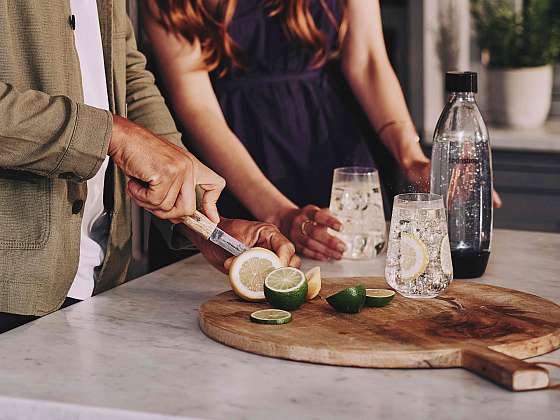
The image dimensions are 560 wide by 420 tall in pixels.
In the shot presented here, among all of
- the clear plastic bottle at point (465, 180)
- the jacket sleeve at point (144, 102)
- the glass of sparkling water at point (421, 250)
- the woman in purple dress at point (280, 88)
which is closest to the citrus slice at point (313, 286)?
the glass of sparkling water at point (421, 250)

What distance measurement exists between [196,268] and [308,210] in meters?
0.27

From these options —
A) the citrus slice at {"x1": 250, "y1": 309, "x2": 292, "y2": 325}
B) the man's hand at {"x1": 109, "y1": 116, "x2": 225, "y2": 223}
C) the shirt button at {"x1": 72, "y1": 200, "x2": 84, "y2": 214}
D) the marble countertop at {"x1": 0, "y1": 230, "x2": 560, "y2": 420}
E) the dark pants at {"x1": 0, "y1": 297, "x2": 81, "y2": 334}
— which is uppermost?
the man's hand at {"x1": 109, "y1": 116, "x2": 225, "y2": 223}

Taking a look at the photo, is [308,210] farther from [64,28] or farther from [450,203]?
[64,28]

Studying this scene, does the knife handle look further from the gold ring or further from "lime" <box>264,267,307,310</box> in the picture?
the gold ring

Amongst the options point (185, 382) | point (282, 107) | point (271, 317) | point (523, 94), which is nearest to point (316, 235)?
point (271, 317)

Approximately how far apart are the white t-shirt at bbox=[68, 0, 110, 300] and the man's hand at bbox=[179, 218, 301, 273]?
18 cm

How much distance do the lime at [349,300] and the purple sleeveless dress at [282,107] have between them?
0.99 metres

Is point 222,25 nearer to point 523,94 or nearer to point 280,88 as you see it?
point 280,88

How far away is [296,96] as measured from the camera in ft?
7.97

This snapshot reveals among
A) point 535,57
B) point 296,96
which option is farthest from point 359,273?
point 535,57

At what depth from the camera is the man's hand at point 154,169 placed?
1440mm

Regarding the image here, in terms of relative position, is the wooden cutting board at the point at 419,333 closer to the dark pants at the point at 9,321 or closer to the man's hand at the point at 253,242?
the man's hand at the point at 253,242

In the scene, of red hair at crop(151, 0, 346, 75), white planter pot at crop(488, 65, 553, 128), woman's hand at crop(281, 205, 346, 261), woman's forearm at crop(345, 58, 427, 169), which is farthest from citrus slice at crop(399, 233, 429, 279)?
white planter pot at crop(488, 65, 553, 128)

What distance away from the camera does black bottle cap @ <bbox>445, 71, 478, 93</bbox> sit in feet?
5.45
